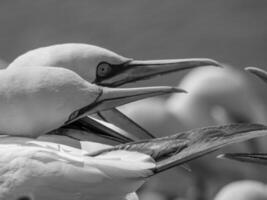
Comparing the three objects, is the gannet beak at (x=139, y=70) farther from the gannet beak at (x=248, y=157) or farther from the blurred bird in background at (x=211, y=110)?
the blurred bird in background at (x=211, y=110)

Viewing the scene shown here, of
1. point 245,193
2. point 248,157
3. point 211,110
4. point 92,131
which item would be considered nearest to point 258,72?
point 248,157

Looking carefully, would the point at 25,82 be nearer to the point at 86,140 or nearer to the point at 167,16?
the point at 86,140

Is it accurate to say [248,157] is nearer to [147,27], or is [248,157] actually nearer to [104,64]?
[104,64]

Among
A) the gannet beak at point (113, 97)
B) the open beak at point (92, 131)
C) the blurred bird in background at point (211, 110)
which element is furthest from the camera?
the blurred bird in background at point (211, 110)

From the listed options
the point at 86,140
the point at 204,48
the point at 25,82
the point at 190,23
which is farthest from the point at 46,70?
the point at 190,23

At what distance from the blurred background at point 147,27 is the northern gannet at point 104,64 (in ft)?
24.3

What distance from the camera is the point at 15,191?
404 centimetres

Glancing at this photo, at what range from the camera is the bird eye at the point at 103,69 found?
508 cm

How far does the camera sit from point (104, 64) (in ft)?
16.7

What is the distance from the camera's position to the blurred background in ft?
46.2

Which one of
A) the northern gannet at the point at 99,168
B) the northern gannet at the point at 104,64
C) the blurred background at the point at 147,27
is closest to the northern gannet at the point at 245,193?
the northern gannet at the point at 104,64

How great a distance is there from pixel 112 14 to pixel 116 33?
833 mm

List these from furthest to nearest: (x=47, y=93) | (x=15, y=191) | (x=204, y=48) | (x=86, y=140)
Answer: (x=204, y=48)
(x=86, y=140)
(x=47, y=93)
(x=15, y=191)

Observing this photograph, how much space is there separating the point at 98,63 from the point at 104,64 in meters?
0.03
